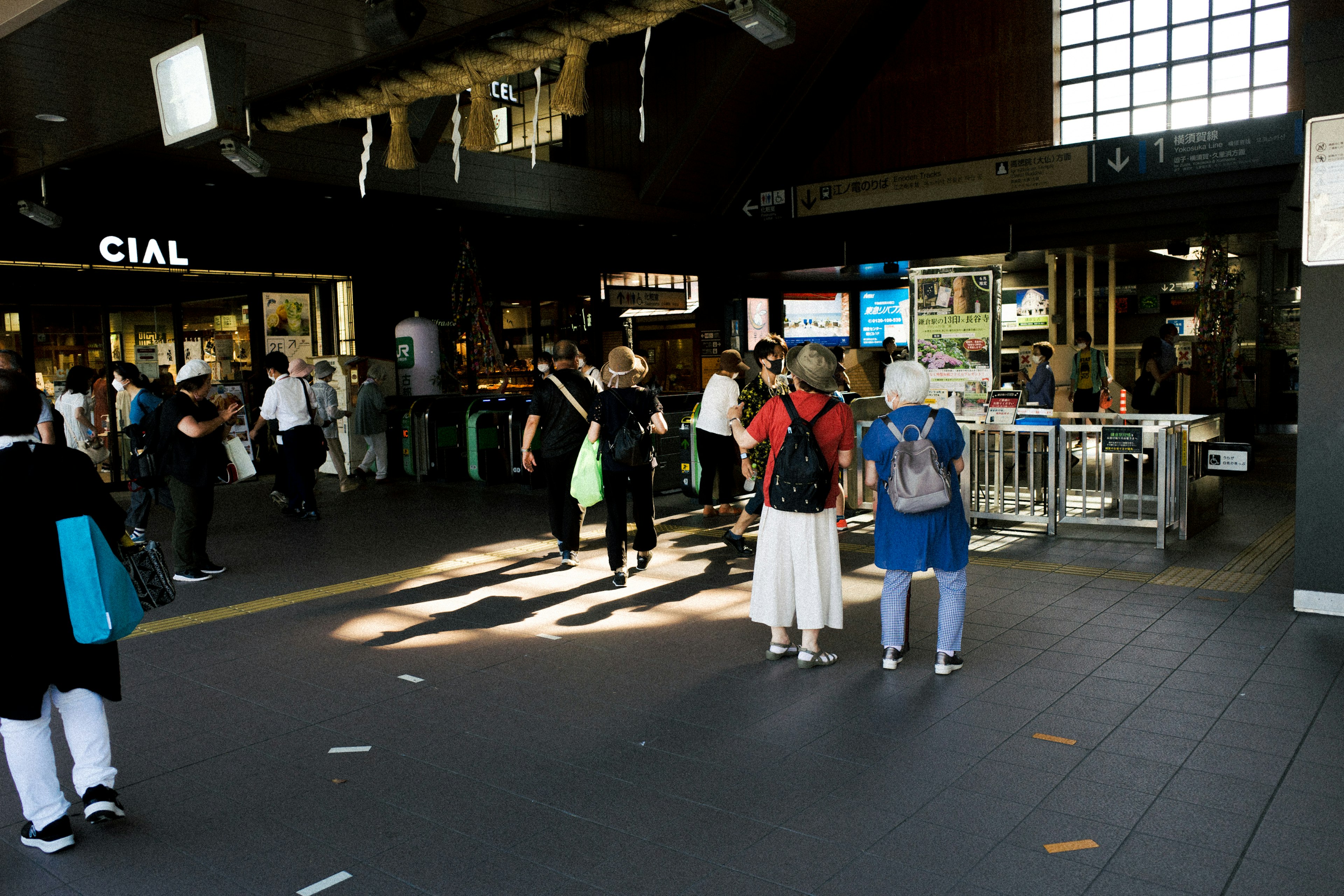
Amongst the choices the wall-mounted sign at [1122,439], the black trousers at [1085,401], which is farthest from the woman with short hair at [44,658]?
the black trousers at [1085,401]

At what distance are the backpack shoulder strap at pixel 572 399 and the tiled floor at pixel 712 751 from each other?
1262 mm

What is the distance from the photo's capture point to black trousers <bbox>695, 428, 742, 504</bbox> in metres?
8.51

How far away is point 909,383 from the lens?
4.56 metres

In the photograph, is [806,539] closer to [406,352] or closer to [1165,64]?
[406,352]

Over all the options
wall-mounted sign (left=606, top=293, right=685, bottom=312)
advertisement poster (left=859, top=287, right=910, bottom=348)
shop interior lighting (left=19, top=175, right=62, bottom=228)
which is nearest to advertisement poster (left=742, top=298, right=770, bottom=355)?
wall-mounted sign (left=606, top=293, right=685, bottom=312)

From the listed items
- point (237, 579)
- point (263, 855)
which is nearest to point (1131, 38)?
point (237, 579)

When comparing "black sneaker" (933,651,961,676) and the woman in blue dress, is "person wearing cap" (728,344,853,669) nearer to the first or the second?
the woman in blue dress

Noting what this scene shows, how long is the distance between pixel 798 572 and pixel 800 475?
48cm

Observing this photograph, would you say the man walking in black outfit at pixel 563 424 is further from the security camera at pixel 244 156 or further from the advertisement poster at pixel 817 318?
the advertisement poster at pixel 817 318

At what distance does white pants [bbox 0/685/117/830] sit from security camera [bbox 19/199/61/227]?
25.8ft

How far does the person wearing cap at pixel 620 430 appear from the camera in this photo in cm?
633

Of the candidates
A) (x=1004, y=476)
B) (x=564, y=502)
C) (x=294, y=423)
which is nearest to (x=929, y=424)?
(x=564, y=502)

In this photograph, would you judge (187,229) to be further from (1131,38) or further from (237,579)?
Result: (1131,38)

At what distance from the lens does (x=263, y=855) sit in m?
2.98
